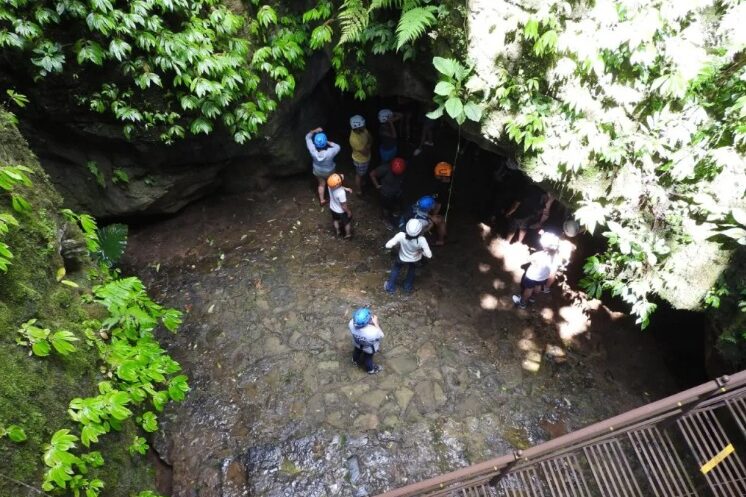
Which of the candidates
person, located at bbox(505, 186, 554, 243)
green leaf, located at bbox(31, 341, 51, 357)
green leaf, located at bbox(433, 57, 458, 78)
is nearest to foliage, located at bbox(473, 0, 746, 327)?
green leaf, located at bbox(433, 57, 458, 78)

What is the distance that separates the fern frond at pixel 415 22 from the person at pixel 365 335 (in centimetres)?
374

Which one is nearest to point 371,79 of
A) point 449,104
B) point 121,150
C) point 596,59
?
point 449,104

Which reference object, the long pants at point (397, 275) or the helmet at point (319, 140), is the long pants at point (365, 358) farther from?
the helmet at point (319, 140)

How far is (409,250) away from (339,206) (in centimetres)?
175

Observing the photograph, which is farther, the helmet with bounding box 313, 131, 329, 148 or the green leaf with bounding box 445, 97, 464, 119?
the helmet with bounding box 313, 131, 329, 148

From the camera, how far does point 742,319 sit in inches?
200

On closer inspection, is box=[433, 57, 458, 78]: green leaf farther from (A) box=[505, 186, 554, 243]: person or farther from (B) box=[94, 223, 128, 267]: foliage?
(B) box=[94, 223, 128, 267]: foliage

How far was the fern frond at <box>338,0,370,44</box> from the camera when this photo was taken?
6637 millimetres

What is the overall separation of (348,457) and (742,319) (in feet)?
17.2

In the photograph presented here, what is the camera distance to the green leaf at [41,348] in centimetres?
352

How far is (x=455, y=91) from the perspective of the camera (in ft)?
19.2

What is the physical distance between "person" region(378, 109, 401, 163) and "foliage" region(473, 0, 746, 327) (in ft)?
10.5

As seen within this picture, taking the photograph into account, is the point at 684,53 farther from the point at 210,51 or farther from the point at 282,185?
the point at 282,185

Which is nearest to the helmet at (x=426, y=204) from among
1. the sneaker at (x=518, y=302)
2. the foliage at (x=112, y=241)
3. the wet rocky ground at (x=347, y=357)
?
the wet rocky ground at (x=347, y=357)
